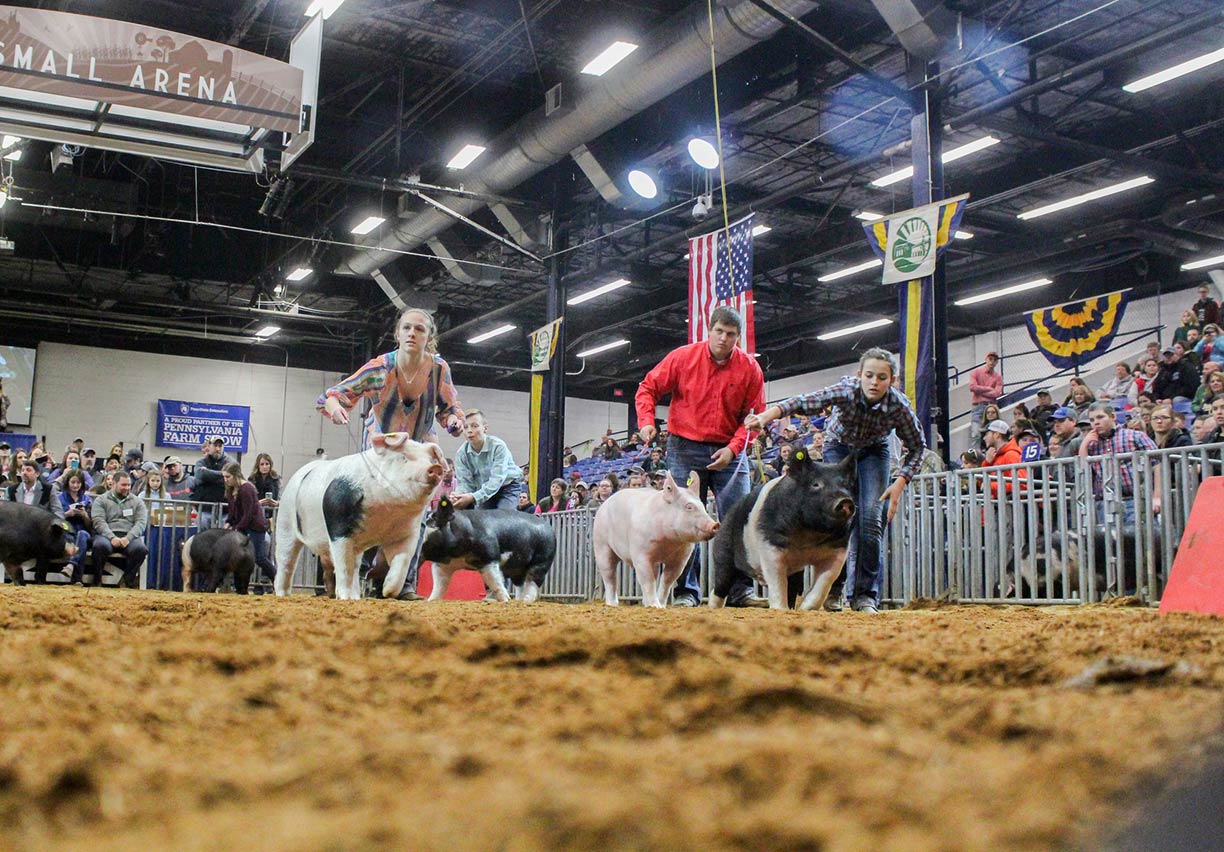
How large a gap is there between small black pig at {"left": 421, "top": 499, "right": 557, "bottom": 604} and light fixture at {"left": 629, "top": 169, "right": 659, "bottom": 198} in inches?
336

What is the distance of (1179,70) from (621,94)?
22.9ft

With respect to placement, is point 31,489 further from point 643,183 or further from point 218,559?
point 643,183

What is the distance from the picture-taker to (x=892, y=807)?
978 millimetres

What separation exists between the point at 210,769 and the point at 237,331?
28691mm

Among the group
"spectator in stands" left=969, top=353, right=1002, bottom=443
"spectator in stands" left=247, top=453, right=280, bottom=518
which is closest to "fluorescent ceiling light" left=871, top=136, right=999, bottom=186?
"spectator in stands" left=969, top=353, right=1002, bottom=443

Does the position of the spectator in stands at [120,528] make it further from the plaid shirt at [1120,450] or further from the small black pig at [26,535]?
the plaid shirt at [1120,450]

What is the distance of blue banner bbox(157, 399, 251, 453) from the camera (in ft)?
94.7

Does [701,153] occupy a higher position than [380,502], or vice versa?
[701,153]

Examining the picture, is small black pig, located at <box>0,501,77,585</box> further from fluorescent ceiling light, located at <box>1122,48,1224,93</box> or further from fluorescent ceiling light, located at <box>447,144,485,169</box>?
fluorescent ceiling light, located at <box>1122,48,1224,93</box>

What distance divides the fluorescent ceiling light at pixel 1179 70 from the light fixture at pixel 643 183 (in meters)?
6.59

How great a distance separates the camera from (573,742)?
4.19 ft

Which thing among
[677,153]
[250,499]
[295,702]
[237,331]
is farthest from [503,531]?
[237,331]

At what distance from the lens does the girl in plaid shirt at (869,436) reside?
21.5 ft

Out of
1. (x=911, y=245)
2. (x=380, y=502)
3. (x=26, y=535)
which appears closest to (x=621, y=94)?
(x=911, y=245)
